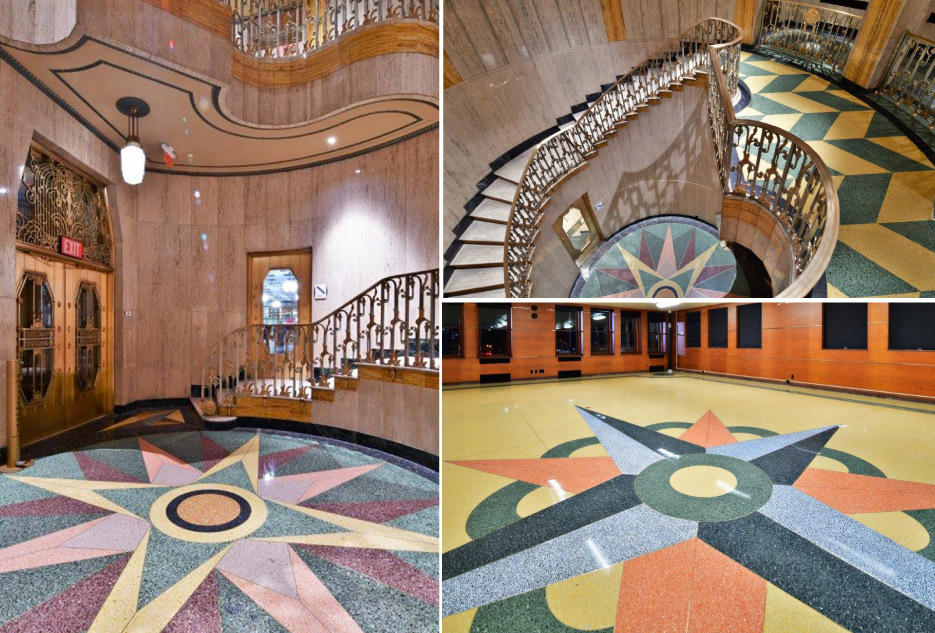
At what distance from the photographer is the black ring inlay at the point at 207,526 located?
2109 mm

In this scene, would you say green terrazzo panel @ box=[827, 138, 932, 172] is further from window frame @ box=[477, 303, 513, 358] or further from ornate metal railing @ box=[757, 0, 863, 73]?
window frame @ box=[477, 303, 513, 358]

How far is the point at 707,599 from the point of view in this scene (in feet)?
1.81

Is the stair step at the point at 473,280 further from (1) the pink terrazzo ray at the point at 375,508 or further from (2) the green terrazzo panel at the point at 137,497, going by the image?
(2) the green terrazzo panel at the point at 137,497

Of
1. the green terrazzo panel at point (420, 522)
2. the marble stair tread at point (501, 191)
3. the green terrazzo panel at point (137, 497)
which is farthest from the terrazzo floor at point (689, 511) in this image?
the green terrazzo panel at point (137, 497)

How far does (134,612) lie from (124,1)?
3885mm

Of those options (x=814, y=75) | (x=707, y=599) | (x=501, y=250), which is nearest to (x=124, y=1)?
(x=501, y=250)

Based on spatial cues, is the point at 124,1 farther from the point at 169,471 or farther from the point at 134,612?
the point at 134,612

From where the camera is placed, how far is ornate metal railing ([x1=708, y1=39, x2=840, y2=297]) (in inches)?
23.1

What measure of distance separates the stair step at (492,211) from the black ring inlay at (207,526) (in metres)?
2.13

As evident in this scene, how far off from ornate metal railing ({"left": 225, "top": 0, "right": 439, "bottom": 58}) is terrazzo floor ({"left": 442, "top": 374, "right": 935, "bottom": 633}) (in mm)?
3685

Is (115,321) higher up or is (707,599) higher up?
(115,321)

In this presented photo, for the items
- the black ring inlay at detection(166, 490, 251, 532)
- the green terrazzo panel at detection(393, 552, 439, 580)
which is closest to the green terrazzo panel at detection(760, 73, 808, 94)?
the green terrazzo panel at detection(393, 552, 439, 580)

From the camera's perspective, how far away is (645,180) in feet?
2.27

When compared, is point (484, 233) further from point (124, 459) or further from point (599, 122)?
point (124, 459)
